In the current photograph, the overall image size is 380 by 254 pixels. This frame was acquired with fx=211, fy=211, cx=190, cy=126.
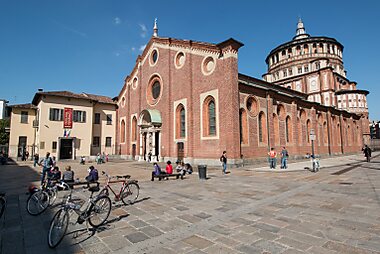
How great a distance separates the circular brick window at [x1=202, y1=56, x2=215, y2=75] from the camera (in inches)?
793

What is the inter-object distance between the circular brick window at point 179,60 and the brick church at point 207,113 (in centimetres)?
6

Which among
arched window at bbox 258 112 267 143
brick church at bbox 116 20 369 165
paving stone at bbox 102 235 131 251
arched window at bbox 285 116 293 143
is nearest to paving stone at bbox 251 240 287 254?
paving stone at bbox 102 235 131 251

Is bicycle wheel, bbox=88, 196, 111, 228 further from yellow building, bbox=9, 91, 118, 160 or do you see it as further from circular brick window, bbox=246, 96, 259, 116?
yellow building, bbox=9, 91, 118, 160

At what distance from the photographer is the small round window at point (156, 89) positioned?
27.2 metres

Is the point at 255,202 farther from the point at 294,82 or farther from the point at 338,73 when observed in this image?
the point at 338,73

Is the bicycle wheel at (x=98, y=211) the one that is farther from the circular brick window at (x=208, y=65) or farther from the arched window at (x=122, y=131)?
the arched window at (x=122, y=131)

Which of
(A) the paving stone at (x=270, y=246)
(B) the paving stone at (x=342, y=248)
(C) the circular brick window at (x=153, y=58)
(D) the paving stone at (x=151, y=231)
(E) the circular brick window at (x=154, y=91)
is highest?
(C) the circular brick window at (x=153, y=58)

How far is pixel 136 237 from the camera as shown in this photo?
4602mm

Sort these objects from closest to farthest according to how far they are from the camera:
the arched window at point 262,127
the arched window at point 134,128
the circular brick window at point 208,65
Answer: the circular brick window at point 208,65
the arched window at point 262,127
the arched window at point 134,128

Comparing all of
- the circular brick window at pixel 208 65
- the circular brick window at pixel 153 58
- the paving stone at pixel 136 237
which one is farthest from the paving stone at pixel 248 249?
the circular brick window at pixel 153 58

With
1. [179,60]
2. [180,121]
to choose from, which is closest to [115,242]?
[180,121]

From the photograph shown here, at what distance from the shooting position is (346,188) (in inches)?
362

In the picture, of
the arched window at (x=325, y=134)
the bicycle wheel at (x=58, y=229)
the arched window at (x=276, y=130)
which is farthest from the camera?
the arched window at (x=325, y=134)

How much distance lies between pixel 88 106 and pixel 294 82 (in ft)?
136
